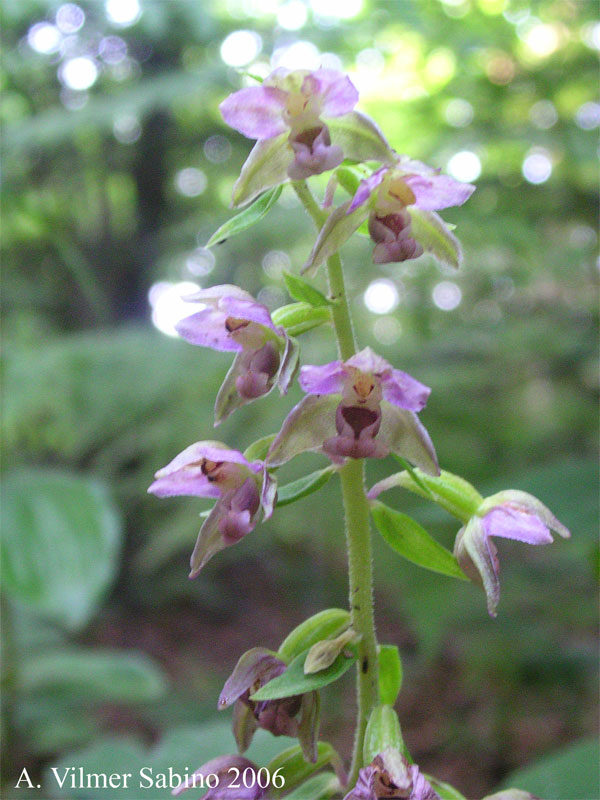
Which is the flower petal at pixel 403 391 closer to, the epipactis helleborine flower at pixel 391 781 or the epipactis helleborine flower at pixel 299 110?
the epipactis helleborine flower at pixel 299 110

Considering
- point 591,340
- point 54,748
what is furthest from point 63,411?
point 591,340

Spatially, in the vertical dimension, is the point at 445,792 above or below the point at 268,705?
below

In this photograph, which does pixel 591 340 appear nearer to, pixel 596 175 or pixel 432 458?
pixel 596 175

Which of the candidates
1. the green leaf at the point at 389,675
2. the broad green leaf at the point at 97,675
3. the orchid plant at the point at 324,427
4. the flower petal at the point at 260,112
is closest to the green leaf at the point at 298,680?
the orchid plant at the point at 324,427

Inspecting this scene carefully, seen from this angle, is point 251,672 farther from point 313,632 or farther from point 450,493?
point 450,493

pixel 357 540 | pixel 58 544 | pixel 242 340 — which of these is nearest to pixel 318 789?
pixel 357 540

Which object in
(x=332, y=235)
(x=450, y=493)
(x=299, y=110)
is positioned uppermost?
(x=299, y=110)
